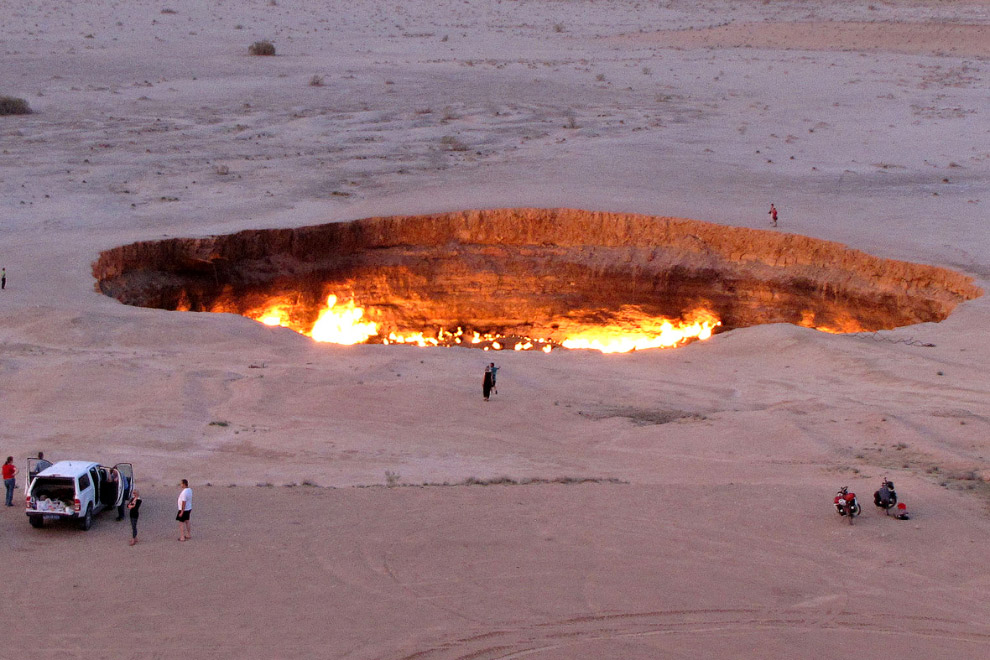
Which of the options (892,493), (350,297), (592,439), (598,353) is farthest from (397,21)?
(892,493)

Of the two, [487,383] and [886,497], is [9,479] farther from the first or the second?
[886,497]

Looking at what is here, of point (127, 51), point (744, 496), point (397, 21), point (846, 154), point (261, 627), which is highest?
point (397, 21)

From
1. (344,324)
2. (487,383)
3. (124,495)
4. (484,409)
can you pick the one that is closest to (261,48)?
(344,324)

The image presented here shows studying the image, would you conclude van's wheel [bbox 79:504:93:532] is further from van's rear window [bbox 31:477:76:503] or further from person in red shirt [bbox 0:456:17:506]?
person in red shirt [bbox 0:456:17:506]

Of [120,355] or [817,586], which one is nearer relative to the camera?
[817,586]

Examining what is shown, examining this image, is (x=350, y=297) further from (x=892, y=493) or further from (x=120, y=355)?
(x=892, y=493)

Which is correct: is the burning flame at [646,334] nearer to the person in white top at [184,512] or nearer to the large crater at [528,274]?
the large crater at [528,274]
